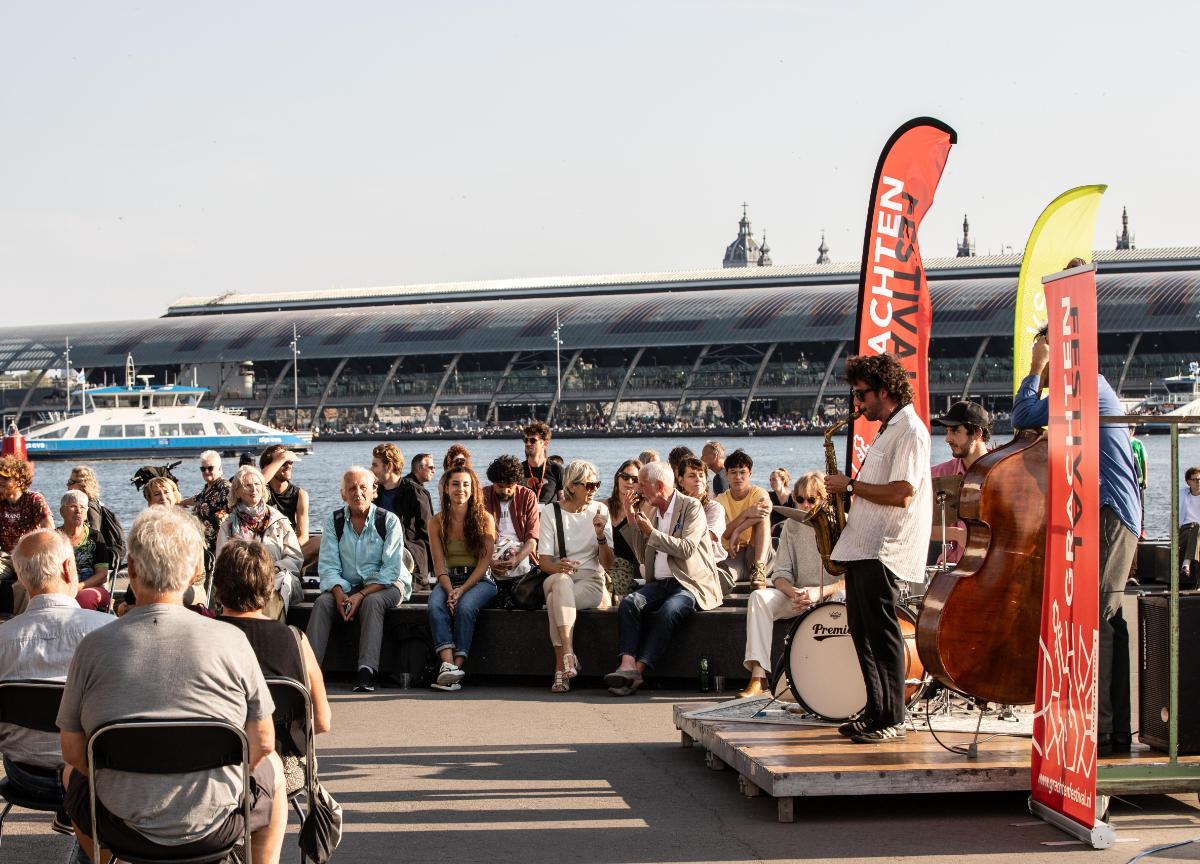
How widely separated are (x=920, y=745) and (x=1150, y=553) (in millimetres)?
7682

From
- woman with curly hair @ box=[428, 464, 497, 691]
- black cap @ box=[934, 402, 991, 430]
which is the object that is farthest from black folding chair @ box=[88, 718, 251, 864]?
black cap @ box=[934, 402, 991, 430]

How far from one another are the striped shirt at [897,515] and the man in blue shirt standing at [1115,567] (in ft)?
1.55

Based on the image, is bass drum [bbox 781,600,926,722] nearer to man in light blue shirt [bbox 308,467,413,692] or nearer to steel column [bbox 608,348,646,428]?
man in light blue shirt [bbox 308,467,413,692]

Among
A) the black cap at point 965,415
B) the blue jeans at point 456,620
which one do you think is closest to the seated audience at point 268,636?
the blue jeans at point 456,620

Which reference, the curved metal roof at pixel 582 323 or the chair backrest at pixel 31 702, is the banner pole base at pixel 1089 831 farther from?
the curved metal roof at pixel 582 323

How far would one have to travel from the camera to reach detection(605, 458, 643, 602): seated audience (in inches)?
346

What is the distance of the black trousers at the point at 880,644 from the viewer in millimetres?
5836

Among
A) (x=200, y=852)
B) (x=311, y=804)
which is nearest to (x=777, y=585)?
(x=311, y=804)

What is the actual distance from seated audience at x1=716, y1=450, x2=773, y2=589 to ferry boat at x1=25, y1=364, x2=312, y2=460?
54522 millimetres

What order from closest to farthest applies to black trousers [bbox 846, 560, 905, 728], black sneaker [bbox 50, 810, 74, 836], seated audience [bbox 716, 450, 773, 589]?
black sneaker [bbox 50, 810, 74, 836] < black trousers [bbox 846, 560, 905, 728] < seated audience [bbox 716, 450, 773, 589]

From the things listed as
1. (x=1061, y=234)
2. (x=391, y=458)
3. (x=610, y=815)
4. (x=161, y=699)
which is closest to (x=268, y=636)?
(x=161, y=699)

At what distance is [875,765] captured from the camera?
214 inches

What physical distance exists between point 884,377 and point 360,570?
3694 mm

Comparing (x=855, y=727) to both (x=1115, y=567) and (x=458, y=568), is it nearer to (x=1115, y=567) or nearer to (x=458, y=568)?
(x=1115, y=567)
